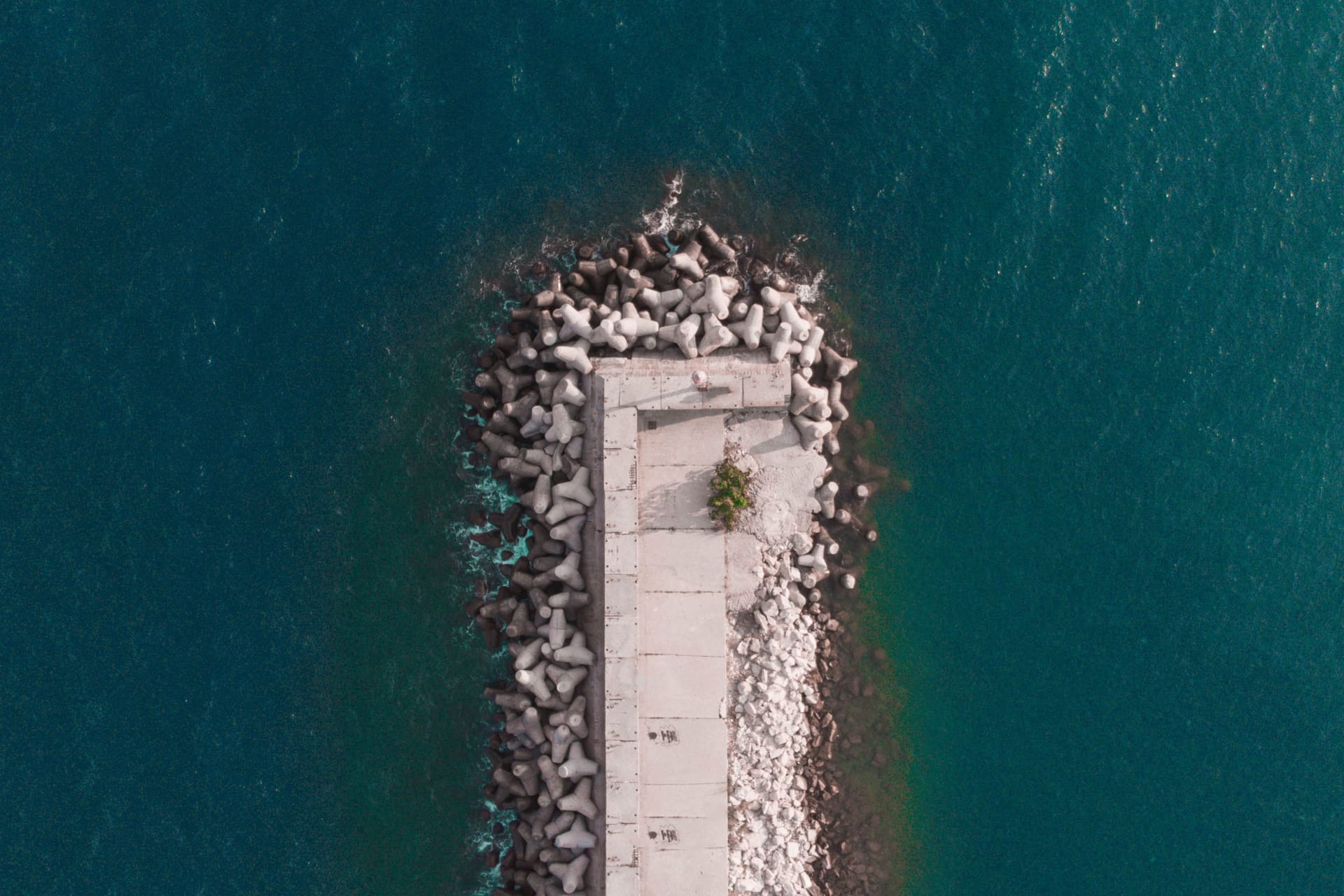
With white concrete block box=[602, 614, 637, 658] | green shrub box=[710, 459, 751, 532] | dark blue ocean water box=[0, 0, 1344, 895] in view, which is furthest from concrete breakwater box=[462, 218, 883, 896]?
dark blue ocean water box=[0, 0, 1344, 895]

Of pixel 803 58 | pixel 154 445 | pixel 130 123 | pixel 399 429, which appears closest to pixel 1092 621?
pixel 803 58

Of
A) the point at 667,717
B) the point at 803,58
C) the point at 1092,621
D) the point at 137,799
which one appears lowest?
the point at 137,799

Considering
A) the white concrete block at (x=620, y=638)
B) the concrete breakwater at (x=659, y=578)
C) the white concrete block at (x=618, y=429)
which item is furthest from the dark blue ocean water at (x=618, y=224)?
the white concrete block at (x=618, y=429)

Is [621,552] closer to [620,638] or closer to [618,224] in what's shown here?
[620,638]

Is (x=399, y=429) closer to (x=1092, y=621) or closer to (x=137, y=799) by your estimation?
(x=137, y=799)

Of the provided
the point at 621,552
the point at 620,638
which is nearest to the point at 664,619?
the point at 620,638

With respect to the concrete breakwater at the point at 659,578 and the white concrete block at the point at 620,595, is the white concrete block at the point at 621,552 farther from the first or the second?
the white concrete block at the point at 620,595
